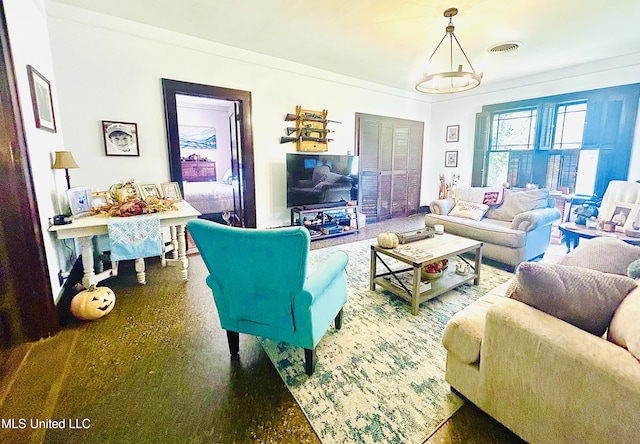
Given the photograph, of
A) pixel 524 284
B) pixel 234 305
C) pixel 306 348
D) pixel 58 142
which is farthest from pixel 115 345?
pixel 524 284

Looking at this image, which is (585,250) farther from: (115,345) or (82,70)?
(82,70)

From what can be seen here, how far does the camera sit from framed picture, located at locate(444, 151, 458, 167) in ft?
20.3

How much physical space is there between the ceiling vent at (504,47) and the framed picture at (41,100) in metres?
4.76

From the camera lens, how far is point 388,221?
19.4 feet

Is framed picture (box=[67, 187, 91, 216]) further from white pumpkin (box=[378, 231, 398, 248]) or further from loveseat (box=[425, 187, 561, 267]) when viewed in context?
loveseat (box=[425, 187, 561, 267])

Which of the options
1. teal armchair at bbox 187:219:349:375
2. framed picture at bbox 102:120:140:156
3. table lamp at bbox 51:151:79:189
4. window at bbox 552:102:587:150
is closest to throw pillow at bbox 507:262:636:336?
teal armchair at bbox 187:219:349:375

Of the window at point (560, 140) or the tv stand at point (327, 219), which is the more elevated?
the window at point (560, 140)

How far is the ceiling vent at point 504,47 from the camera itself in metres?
3.61

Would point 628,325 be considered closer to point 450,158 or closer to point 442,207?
point 442,207

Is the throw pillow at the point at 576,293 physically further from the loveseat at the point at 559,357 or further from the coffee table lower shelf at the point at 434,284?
the coffee table lower shelf at the point at 434,284

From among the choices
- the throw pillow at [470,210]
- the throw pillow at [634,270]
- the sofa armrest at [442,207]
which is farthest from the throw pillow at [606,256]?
the sofa armrest at [442,207]

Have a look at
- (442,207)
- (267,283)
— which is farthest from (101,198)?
(442,207)

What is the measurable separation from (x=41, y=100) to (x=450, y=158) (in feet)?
21.1

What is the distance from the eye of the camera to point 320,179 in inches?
183
